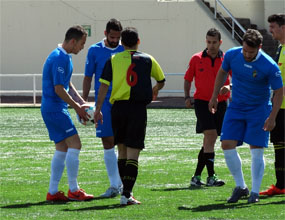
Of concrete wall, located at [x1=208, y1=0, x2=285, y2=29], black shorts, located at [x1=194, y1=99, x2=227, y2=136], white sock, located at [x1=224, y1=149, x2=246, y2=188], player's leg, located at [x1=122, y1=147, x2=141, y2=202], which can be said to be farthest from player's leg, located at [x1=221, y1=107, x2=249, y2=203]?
concrete wall, located at [x1=208, y1=0, x2=285, y2=29]

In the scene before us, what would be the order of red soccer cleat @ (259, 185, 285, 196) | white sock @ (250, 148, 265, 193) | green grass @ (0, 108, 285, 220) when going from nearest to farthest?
green grass @ (0, 108, 285, 220) → white sock @ (250, 148, 265, 193) → red soccer cleat @ (259, 185, 285, 196)

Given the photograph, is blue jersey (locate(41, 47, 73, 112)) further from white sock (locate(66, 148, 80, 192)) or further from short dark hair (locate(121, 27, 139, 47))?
short dark hair (locate(121, 27, 139, 47))

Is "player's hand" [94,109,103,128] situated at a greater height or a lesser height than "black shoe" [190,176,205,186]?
greater

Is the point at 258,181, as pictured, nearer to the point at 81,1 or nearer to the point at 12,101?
the point at 12,101

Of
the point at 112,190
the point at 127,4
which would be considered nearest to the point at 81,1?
the point at 127,4

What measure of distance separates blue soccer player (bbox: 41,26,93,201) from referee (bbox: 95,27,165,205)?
390 mm

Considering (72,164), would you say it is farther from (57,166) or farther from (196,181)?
(196,181)

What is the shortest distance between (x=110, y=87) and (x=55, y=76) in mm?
970

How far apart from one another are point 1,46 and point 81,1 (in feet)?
12.5

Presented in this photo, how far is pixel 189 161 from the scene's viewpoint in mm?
12219

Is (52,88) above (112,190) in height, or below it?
above

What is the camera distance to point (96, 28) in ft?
102

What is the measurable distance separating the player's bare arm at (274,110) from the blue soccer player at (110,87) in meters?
1.89

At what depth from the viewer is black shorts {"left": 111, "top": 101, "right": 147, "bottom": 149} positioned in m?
8.46
